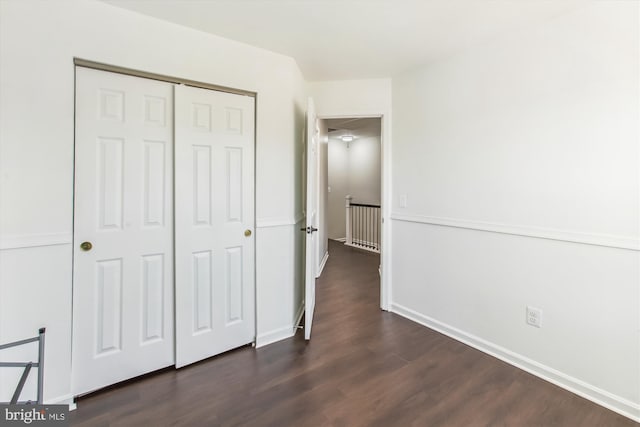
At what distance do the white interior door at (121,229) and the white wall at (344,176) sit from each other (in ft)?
16.7

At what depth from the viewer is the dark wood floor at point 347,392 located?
1561mm

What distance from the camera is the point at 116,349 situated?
181cm

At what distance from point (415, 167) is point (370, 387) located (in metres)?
1.92

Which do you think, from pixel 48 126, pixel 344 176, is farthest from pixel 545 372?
pixel 344 176

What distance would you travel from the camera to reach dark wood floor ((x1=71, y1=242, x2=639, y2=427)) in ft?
5.12

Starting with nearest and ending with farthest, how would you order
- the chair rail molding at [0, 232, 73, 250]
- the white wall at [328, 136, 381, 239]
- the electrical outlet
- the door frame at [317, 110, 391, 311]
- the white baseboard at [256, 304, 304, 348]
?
1. the chair rail molding at [0, 232, 73, 250]
2. the electrical outlet
3. the white baseboard at [256, 304, 304, 348]
4. the door frame at [317, 110, 391, 311]
5. the white wall at [328, 136, 381, 239]

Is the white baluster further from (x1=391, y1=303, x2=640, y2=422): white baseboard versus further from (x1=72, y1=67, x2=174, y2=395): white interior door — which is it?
(x1=72, y1=67, x2=174, y2=395): white interior door

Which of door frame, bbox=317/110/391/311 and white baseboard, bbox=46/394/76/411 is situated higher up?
door frame, bbox=317/110/391/311

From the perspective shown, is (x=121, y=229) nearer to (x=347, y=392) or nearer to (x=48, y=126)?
(x=48, y=126)

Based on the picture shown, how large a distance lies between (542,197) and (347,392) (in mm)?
1834

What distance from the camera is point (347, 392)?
1764 millimetres

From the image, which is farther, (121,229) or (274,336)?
(274,336)

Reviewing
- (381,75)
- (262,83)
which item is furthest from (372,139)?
(262,83)

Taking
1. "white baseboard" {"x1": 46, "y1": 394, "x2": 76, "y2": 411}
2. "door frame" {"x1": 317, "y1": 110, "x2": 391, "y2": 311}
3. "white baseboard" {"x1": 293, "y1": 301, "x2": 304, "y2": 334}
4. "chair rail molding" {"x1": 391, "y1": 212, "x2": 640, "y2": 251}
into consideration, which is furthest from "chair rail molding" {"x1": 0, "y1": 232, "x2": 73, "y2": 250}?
"chair rail molding" {"x1": 391, "y1": 212, "x2": 640, "y2": 251}
